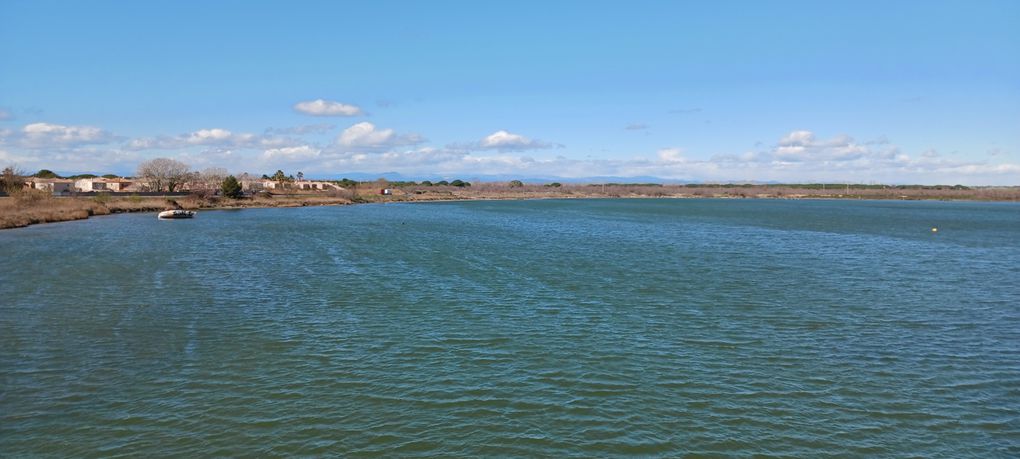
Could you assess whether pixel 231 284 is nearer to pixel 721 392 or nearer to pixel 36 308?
pixel 36 308

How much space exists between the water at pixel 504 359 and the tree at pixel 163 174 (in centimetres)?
10214

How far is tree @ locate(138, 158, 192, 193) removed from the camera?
416 ft

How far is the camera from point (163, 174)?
127 m

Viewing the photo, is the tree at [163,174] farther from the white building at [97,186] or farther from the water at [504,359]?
the water at [504,359]

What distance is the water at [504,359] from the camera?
39.2ft

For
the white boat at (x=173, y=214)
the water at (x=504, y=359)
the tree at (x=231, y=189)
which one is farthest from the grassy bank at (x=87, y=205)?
the water at (x=504, y=359)

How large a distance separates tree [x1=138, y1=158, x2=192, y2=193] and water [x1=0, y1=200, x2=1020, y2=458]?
10214 cm

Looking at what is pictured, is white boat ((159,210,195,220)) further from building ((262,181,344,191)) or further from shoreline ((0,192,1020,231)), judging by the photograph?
building ((262,181,344,191))

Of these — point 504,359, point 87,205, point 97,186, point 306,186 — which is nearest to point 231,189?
point 87,205

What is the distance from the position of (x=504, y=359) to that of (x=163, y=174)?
13206cm

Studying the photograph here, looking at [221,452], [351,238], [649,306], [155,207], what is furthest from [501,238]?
[155,207]

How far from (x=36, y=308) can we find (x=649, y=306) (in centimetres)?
2261

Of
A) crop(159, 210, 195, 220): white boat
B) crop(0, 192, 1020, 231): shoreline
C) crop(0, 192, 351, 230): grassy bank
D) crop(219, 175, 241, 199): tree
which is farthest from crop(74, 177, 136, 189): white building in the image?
crop(159, 210, 195, 220): white boat

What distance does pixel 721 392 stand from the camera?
1431 cm
